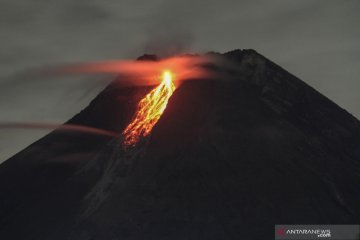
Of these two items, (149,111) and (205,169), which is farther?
(149,111)

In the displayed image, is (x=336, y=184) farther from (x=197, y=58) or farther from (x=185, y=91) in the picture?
(x=197, y=58)

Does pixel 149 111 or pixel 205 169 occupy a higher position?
pixel 149 111

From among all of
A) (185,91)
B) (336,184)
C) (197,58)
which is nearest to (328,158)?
(336,184)

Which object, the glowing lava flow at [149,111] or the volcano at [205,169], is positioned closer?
the volcano at [205,169]

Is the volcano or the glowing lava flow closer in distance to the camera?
the volcano
